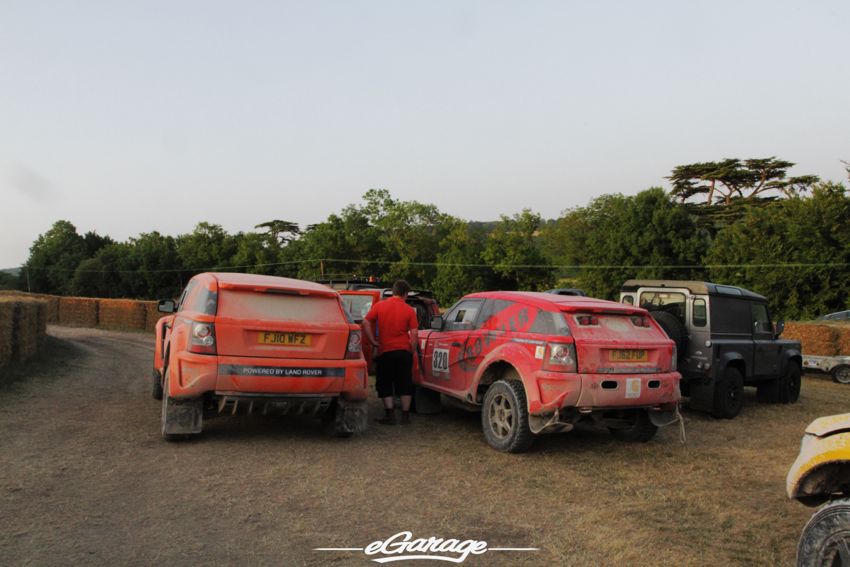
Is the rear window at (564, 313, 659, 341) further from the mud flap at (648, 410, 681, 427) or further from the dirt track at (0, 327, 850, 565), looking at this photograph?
the dirt track at (0, 327, 850, 565)

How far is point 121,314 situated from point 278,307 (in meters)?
32.5

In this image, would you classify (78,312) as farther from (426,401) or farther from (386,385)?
(386,385)

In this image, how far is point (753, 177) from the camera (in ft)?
219

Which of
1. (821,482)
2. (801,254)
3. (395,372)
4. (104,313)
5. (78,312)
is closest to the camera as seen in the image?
(821,482)

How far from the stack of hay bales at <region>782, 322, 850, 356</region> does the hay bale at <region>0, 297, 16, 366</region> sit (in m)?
21.1

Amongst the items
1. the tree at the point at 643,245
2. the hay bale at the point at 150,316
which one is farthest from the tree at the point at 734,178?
the hay bale at the point at 150,316

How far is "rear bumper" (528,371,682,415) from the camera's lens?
248 inches

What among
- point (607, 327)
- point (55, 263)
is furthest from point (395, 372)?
point (55, 263)

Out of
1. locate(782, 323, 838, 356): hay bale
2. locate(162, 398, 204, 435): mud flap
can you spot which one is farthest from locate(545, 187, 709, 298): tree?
locate(162, 398, 204, 435): mud flap

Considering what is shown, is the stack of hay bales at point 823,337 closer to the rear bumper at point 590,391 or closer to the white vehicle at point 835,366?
the white vehicle at point 835,366

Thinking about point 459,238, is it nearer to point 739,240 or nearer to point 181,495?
point 739,240

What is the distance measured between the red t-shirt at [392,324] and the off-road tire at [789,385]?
24.3ft

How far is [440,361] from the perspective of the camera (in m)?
8.44

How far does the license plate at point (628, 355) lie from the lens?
662 cm
